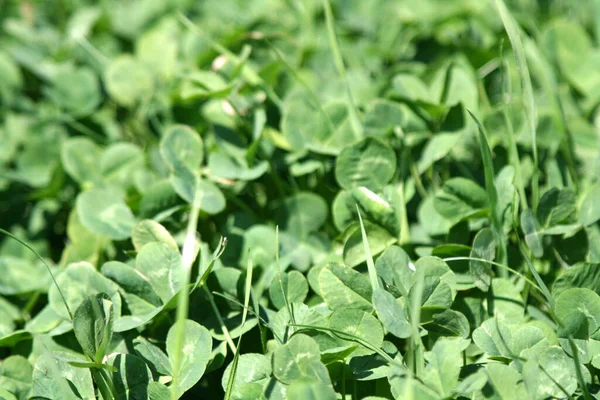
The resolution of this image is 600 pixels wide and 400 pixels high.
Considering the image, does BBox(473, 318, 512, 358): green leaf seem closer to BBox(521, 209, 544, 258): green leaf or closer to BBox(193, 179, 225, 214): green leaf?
BBox(521, 209, 544, 258): green leaf

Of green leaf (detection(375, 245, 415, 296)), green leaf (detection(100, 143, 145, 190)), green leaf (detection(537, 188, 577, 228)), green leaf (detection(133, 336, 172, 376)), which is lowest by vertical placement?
green leaf (detection(133, 336, 172, 376))

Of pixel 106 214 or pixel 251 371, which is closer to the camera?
pixel 251 371

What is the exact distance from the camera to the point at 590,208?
1062mm

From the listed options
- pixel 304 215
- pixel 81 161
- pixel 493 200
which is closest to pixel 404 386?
pixel 493 200

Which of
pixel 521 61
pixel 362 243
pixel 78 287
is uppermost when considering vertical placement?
pixel 521 61

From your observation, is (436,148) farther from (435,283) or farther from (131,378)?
(131,378)

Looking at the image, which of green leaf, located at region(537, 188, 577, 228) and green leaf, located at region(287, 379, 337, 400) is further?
green leaf, located at region(537, 188, 577, 228)

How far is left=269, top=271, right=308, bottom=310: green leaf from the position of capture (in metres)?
0.99

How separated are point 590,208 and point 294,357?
60cm

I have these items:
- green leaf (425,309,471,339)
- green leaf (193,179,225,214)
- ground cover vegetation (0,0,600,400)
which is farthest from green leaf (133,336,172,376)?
green leaf (425,309,471,339)

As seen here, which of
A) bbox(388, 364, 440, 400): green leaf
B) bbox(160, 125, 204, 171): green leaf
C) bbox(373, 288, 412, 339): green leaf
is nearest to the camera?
bbox(388, 364, 440, 400): green leaf

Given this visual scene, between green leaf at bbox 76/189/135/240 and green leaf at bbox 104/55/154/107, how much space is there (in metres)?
0.42

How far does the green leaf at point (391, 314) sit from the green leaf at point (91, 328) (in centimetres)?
38

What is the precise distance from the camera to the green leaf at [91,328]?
0.86 metres
